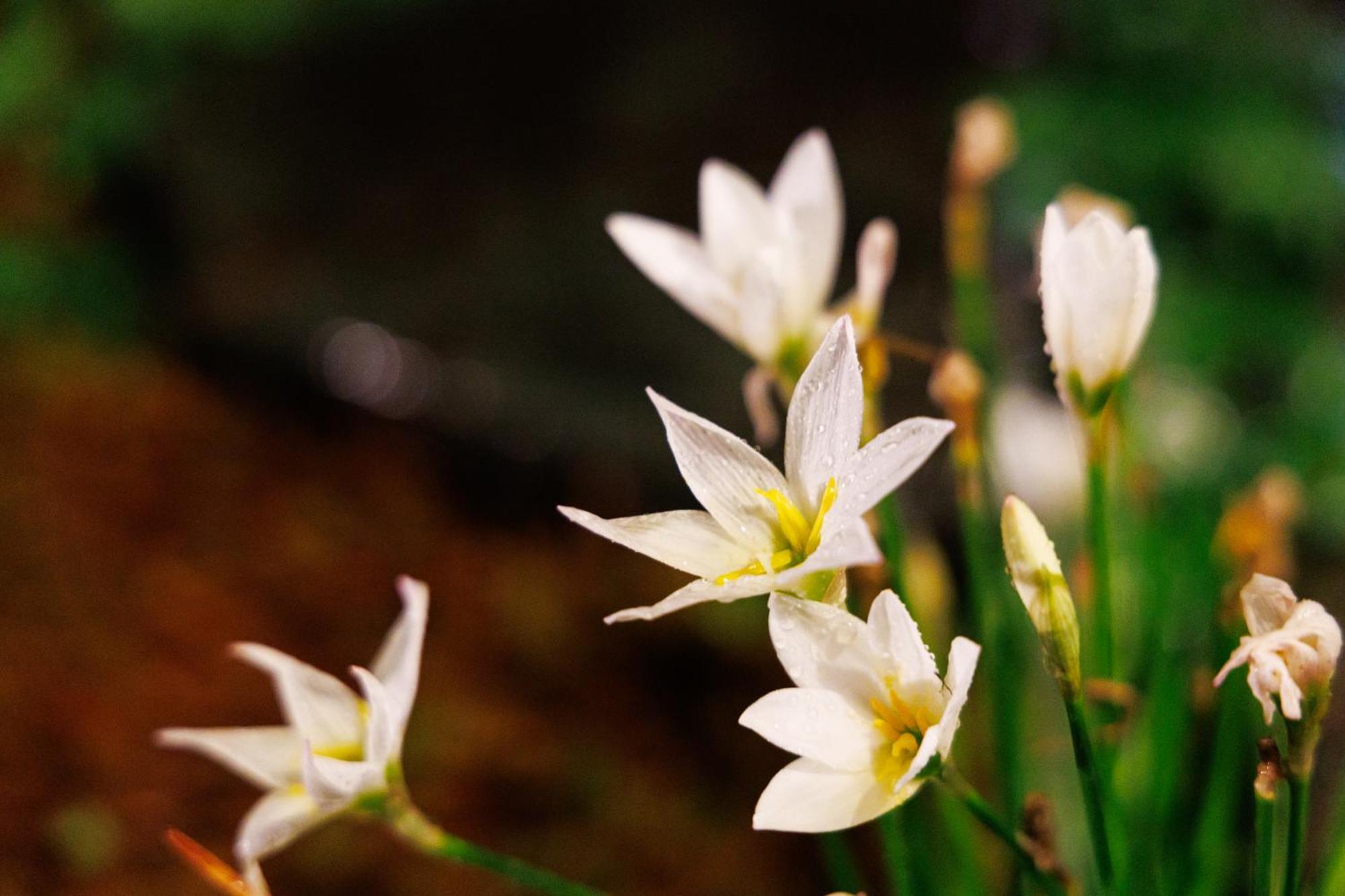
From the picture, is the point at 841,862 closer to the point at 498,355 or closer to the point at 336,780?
the point at 336,780

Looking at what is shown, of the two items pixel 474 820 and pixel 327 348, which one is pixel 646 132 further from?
pixel 474 820

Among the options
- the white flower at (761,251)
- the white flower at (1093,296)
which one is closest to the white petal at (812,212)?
the white flower at (761,251)

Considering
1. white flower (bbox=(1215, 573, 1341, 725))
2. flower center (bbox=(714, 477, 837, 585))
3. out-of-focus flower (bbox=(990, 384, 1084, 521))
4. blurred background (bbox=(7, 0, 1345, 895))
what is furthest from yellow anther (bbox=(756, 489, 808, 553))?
out-of-focus flower (bbox=(990, 384, 1084, 521))

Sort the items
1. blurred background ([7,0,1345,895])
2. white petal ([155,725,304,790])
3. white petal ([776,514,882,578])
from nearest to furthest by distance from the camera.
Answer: white petal ([776,514,882,578]), white petal ([155,725,304,790]), blurred background ([7,0,1345,895])

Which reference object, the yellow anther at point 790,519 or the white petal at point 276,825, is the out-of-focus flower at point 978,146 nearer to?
the yellow anther at point 790,519

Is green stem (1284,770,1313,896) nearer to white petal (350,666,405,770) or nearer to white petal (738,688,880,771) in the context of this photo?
white petal (738,688,880,771)

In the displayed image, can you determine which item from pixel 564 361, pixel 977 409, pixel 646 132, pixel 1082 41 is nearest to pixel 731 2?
pixel 646 132
